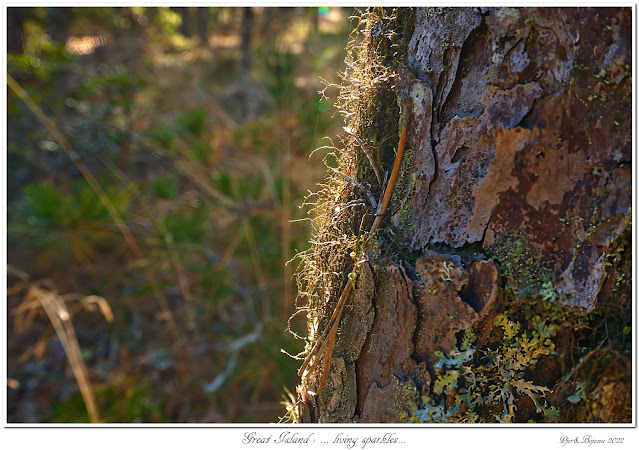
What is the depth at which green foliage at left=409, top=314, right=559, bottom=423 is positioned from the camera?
0.63 meters

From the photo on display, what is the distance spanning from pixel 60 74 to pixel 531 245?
3117mm

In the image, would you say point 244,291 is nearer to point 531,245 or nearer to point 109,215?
point 109,215

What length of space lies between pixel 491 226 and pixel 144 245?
2.34 meters

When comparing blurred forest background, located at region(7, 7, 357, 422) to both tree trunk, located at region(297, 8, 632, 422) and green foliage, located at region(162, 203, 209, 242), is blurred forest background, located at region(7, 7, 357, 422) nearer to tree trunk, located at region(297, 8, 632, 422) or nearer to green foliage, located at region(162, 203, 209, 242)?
green foliage, located at region(162, 203, 209, 242)

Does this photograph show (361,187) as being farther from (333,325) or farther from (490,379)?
(490,379)

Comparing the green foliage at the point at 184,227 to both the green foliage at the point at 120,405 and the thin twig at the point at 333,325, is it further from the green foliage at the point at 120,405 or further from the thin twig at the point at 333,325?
the thin twig at the point at 333,325

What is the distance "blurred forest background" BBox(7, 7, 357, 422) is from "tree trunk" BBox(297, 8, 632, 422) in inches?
44.7

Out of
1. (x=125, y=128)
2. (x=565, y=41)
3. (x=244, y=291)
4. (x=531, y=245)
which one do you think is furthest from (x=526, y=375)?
(x=125, y=128)

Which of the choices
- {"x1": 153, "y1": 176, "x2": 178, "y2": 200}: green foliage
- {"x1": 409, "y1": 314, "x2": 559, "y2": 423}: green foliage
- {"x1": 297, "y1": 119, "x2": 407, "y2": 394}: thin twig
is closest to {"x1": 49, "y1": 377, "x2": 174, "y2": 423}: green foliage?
{"x1": 153, "y1": 176, "x2": 178, "y2": 200}: green foliage

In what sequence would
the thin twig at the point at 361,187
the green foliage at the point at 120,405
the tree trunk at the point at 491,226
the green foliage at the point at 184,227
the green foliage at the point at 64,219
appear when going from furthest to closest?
the green foliage at the point at 184,227
the green foliage at the point at 64,219
the green foliage at the point at 120,405
the thin twig at the point at 361,187
the tree trunk at the point at 491,226

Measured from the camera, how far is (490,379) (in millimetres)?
651

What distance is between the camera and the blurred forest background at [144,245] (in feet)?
7.12

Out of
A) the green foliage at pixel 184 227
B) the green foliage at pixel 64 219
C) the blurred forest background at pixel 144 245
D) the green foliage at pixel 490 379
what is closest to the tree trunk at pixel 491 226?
the green foliage at pixel 490 379
